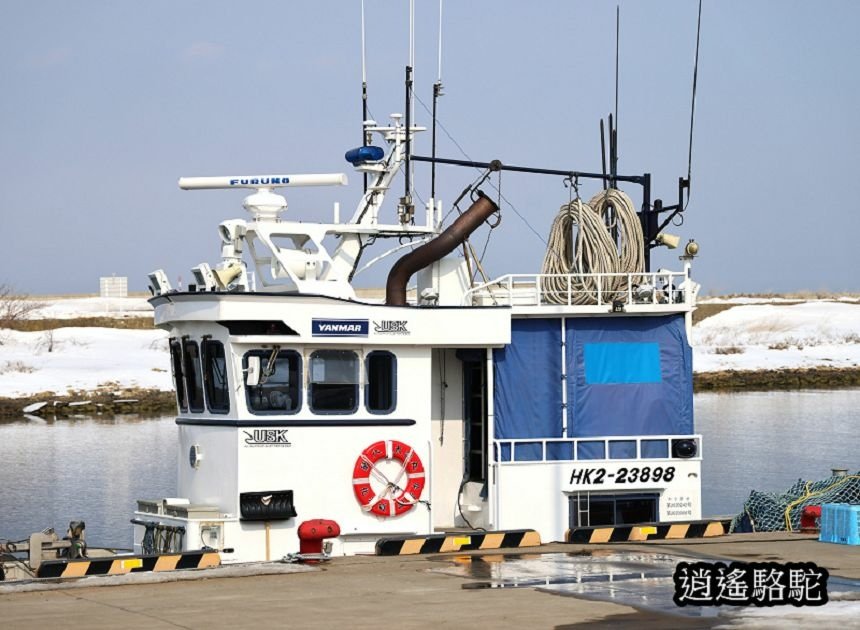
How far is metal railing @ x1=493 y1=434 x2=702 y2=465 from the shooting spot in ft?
62.8

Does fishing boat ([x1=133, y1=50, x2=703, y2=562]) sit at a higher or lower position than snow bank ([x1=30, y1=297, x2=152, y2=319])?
lower

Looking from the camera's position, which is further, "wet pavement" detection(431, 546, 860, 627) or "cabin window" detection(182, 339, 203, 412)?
"cabin window" detection(182, 339, 203, 412)

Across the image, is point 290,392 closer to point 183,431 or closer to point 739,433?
point 183,431

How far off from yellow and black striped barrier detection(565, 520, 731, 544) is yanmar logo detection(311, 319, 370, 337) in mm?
3939

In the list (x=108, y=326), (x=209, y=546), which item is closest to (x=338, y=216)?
(x=209, y=546)

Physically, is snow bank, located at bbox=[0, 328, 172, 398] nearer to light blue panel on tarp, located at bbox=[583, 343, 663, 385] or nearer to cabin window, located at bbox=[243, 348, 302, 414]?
light blue panel on tarp, located at bbox=[583, 343, 663, 385]

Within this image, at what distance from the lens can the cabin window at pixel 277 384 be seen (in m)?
17.7

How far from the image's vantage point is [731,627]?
12.7 meters

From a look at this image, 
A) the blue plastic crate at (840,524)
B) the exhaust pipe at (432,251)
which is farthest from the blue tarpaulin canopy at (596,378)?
the blue plastic crate at (840,524)

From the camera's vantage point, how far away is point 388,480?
18219 mm

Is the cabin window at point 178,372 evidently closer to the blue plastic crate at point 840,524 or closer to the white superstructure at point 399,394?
the white superstructure at point 399,394

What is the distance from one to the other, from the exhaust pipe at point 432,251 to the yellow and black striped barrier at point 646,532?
3889mm

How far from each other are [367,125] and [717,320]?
7651cm

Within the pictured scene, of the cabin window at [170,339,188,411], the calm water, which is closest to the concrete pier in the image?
the cabin window at [170,339,188,411]
